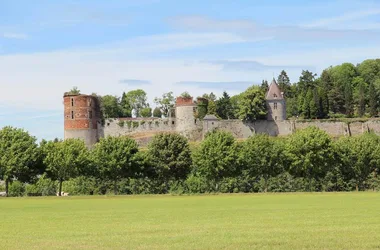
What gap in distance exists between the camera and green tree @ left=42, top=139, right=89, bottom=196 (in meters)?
65.9

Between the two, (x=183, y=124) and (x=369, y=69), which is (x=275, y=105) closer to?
(x=183, y=124)

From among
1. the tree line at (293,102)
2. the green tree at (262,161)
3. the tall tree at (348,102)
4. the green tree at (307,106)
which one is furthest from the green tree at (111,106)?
the green tree at (262,161)

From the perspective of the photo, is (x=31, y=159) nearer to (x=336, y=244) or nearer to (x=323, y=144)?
(x=323, y=144)

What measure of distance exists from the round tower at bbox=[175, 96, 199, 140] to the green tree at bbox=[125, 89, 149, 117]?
142 feet

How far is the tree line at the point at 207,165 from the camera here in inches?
2601

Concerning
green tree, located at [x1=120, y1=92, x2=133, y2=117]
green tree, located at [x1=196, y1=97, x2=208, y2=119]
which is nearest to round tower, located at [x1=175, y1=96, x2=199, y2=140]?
green tree, located at [x1=196, y1=97, x2=208, y2=119]

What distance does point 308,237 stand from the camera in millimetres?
19062

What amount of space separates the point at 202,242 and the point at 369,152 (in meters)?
50.8

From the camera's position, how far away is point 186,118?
111 meters

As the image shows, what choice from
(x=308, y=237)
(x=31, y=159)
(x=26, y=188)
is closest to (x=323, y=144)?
(x=31, y=159)

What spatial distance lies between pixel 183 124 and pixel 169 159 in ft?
143

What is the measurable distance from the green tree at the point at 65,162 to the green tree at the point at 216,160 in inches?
419

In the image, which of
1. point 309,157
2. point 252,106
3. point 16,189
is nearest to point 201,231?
point 309,157

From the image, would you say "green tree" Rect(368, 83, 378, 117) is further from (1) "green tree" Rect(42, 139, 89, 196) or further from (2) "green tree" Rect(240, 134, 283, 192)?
(1) "green tree" Rect(42, 139, 89, 196)
